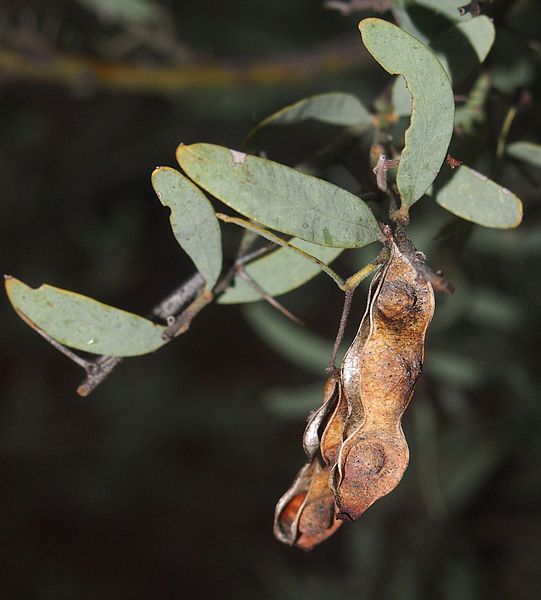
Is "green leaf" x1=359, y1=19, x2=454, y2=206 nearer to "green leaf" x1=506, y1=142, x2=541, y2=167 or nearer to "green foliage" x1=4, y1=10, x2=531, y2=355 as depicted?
Result: "green foliage" x1=4, y1=10, x2=531, y2=355

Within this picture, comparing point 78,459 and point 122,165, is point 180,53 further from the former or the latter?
point 78,459

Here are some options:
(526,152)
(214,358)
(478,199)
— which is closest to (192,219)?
(478,199)

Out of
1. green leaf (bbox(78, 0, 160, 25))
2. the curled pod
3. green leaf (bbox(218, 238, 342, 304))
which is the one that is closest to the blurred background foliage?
green leaf (bbox(78, 0, 160, 25))

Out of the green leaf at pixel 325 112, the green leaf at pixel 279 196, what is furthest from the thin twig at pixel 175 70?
the green leaf at pixel 279 196

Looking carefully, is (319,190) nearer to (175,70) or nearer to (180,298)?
(180,298)

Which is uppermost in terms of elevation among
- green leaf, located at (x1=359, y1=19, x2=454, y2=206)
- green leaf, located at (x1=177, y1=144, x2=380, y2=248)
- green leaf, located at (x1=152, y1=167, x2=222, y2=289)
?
green leaf, located at (x1=359, y1=19, x2=454, y2=206)

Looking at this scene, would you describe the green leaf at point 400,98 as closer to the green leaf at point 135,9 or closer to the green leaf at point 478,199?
the green leaf at point 478,199

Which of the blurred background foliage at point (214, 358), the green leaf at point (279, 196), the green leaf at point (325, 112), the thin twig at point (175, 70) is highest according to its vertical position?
the green leaf at point (279, 196)
